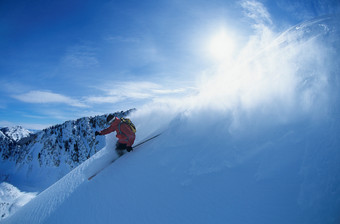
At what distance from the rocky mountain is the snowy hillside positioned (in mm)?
150653

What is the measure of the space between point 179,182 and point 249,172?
4.79 feet

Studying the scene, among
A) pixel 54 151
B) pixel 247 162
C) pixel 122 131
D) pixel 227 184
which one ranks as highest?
pixel 122 131

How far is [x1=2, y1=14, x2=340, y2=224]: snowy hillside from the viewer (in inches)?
109

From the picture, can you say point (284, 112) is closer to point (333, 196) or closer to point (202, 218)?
point (333, 196)

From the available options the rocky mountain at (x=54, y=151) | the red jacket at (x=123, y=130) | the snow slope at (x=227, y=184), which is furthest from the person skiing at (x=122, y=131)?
the rocky mountain at (x=54, y=151)

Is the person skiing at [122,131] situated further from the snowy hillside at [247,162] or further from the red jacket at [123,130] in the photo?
the snowy hillside at [247,162]

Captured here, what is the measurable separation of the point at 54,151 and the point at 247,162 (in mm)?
196041

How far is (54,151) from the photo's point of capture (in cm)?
15850

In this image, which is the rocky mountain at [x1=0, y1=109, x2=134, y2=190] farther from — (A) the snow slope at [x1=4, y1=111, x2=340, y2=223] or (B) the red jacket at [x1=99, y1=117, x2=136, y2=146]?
(A) the snow slope at [x1=4, y1=111, x2=340, y2=223]

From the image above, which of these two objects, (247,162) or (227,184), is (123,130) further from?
(247,162)

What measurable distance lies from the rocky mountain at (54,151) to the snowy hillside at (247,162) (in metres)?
151

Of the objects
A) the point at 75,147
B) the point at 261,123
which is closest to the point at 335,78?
the point at 261,123

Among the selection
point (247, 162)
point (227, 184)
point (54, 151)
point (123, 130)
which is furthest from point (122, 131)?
point (54, 151)

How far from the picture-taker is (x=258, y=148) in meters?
3.53
